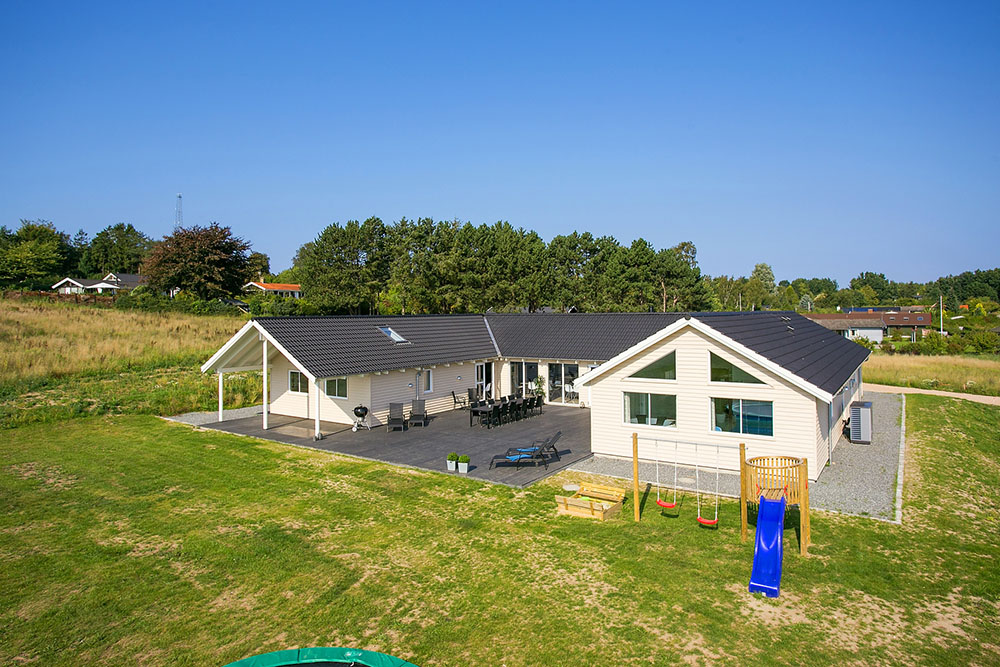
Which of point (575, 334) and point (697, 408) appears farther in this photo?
point (575, 334)

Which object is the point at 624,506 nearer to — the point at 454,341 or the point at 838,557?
the point at 838,557

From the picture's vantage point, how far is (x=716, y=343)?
Result: 1388 centimetres

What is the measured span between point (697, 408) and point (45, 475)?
15.9 m

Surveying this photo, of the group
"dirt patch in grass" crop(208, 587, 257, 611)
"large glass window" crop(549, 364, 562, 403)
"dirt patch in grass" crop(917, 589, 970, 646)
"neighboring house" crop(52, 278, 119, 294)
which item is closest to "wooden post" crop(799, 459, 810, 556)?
"dirt patch in grass" crop(917, 589, 970, 646)

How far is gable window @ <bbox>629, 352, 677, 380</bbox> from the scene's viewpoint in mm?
14539

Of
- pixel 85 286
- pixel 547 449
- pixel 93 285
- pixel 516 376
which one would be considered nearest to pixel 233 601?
pixel 547 449

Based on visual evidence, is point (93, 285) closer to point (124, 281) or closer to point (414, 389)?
point (124, 281)

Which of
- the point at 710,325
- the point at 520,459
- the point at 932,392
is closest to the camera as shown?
the point at 710,325

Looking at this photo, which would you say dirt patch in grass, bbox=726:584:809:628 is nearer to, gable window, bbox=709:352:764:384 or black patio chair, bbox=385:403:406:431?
gable window, bbox=709:352:764:384

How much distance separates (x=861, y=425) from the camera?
56.5 ft

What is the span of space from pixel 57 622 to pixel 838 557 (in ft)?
36.1

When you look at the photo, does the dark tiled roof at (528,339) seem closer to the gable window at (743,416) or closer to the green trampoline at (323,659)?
the gable window at (743,416)

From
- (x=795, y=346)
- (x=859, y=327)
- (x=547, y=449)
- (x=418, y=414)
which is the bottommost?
(x=547, y=449)

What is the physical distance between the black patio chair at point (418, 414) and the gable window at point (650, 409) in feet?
25.0
